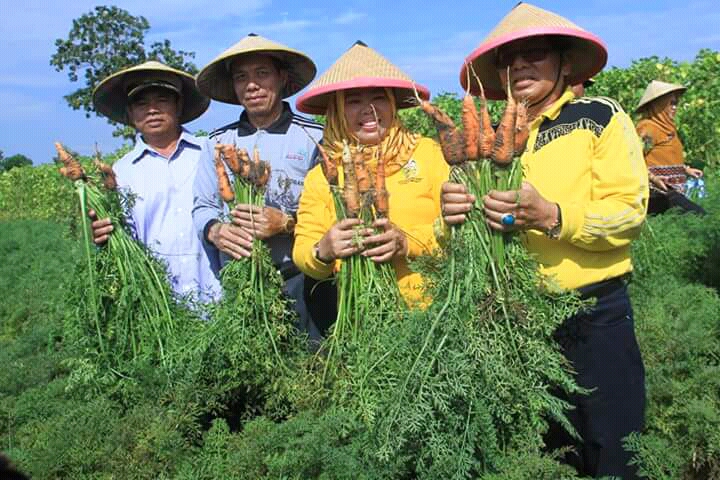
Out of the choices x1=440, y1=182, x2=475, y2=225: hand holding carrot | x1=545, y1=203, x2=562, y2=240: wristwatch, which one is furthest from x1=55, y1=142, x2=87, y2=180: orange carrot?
x1=545, y1=203, x2=562, y2=240: wristwatch

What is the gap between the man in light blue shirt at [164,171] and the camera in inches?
162

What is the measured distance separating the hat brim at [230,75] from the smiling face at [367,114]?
0.79 metres

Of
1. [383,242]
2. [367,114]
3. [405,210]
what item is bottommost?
[383,242]

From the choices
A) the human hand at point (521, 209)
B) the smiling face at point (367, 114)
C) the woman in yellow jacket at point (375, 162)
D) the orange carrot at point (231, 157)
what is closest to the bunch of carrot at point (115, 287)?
the orange carrot at point (231, 157)

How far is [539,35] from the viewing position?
2.69 m

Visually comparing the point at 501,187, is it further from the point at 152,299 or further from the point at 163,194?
the point at 163,194

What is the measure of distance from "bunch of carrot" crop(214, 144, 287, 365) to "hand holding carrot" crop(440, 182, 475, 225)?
1.07 meters

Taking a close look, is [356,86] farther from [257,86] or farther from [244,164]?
[257,86]

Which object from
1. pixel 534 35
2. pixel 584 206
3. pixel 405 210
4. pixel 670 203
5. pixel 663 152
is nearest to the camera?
pixel 584 206

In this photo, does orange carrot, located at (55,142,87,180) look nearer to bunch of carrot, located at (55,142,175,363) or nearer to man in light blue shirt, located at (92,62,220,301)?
bunch of carrot, located at (55,142,175,363)

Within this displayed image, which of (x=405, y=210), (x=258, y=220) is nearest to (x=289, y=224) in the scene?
(x=258, y=220)

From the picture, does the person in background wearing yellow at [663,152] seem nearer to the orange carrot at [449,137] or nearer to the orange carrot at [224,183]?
the orange carrot at [224,183]

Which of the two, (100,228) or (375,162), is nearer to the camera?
(375,162)

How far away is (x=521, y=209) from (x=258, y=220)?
4.15 feet
